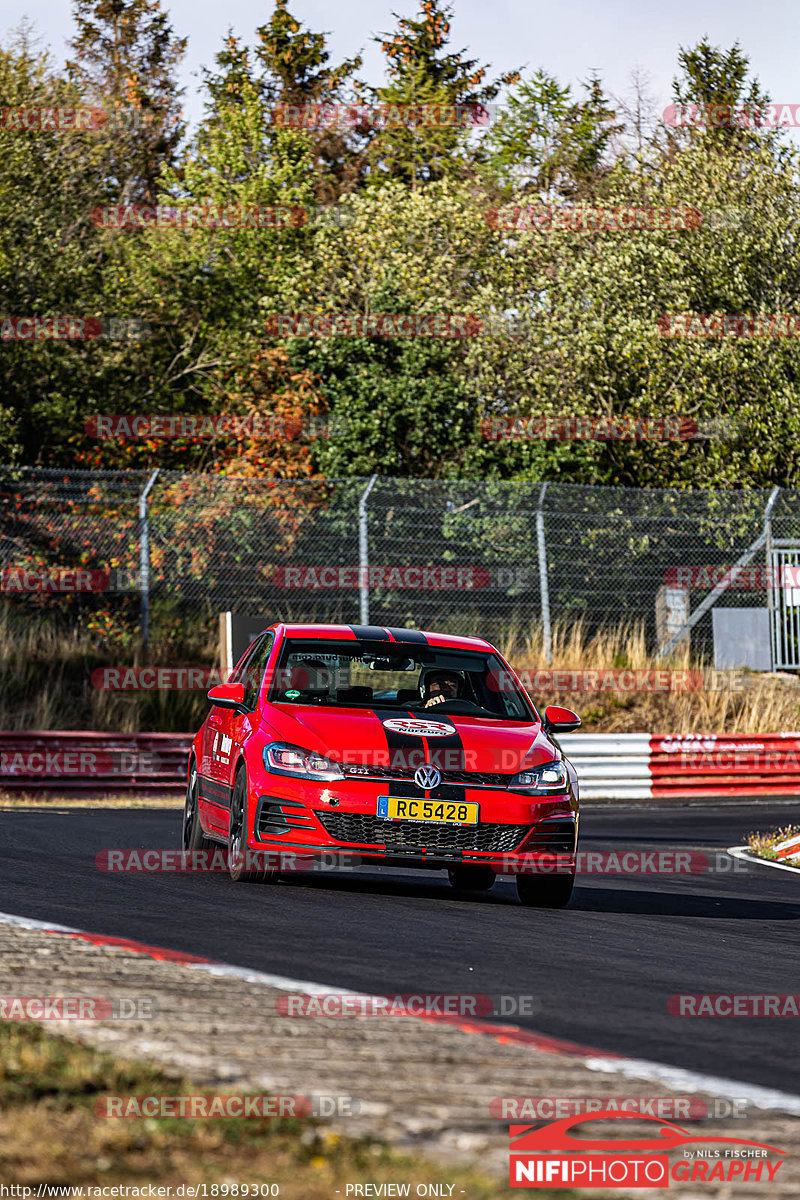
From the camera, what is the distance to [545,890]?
396 inches

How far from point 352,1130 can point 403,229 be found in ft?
110

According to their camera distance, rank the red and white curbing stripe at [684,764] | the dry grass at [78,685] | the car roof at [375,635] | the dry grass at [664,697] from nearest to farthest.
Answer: the car roof at [375,635]
the red and white curbing stripe at [684,764]
the dry grass at [78,685]
the dry grass at [664,697]

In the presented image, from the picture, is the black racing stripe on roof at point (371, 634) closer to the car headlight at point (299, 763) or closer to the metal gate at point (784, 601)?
the car headlight at point (299, 763)

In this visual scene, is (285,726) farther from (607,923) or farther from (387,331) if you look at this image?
(387,331)

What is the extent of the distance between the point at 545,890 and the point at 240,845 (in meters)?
1.83

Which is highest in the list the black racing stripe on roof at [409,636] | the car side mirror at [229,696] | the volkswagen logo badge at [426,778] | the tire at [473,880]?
the black racing stripe on roof at [409,636]

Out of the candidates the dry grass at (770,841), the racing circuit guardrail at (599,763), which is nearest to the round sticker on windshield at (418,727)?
the dry grass at (770,841)

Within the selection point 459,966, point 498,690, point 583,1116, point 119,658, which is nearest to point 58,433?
point 119,658

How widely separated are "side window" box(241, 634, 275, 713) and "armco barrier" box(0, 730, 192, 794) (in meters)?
8.57

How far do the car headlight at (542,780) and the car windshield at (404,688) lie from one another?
656mm

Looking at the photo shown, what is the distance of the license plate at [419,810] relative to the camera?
9.47 metres

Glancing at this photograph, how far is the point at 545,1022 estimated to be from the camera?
5730 millimetres

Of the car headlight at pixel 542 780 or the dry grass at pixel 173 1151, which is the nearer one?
the dry grass at pixel 173 1151

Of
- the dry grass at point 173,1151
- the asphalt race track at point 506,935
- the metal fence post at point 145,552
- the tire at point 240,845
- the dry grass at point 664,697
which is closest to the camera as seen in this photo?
the dry grass at point 173,1151
